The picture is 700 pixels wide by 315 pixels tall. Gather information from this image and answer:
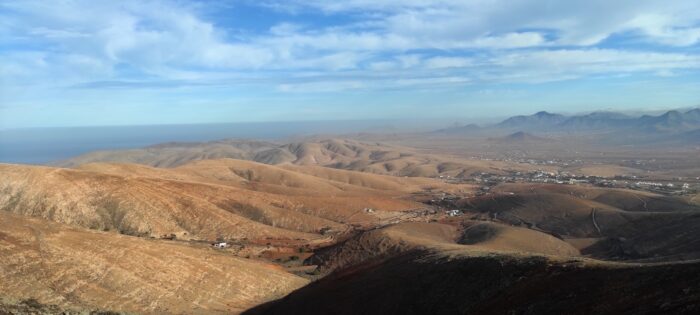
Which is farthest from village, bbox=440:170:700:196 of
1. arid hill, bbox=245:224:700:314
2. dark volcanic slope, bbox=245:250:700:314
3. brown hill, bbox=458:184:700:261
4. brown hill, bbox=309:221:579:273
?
dark volcanic slope, bbox=245:250:700:314

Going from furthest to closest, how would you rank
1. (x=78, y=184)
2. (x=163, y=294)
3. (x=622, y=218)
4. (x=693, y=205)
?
1. (x=693, y=205)
2. (x=622, y=218)
3. (x=78, y=184)
4. (x=163, y=294)

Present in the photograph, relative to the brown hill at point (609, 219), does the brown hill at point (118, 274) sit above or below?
above

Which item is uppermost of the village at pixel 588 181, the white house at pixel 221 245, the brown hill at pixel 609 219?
the white house at pixel 221 245

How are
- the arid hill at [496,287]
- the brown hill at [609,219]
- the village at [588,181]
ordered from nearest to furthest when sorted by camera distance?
1. the arid hill at [496,287]
2. the brown hill at [609,219]
3. the village at [588,181]

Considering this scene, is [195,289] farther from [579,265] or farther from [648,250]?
[648,250]

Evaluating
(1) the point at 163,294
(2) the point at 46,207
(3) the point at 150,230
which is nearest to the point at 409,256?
(1) the point at 163,294

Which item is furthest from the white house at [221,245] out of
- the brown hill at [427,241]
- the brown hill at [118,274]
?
the brown hill at [118,274]

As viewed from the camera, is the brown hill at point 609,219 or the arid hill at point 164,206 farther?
the arid hill at point 164,206

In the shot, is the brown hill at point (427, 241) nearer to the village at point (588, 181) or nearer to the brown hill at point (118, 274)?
the brown hill at point (118, 274)
